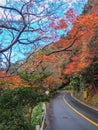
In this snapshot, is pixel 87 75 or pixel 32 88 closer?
pixel 32 88

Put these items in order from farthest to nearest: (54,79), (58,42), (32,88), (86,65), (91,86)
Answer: (54,79), (91,86), (86,65), (58,42), (32,88)

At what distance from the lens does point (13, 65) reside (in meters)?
19.3

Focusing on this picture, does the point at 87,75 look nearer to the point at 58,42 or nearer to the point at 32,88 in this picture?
the point at 58,42

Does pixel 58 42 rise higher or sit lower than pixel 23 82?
higher

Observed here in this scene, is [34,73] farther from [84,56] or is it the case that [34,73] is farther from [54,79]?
[54,79]

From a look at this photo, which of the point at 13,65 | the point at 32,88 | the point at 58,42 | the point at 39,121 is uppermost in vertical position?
the point at 58,42

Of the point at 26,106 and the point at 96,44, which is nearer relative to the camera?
the point at 26,106

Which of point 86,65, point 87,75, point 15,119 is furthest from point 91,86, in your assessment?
point 15,119

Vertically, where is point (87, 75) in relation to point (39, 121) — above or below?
above

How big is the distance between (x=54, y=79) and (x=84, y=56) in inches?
1027

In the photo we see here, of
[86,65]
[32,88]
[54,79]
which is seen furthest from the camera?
[54,79]

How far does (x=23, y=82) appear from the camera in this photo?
17.7 metres

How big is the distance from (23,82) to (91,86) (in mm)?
31162

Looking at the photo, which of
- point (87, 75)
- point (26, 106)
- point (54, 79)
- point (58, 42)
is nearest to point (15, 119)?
point (26, 106)
